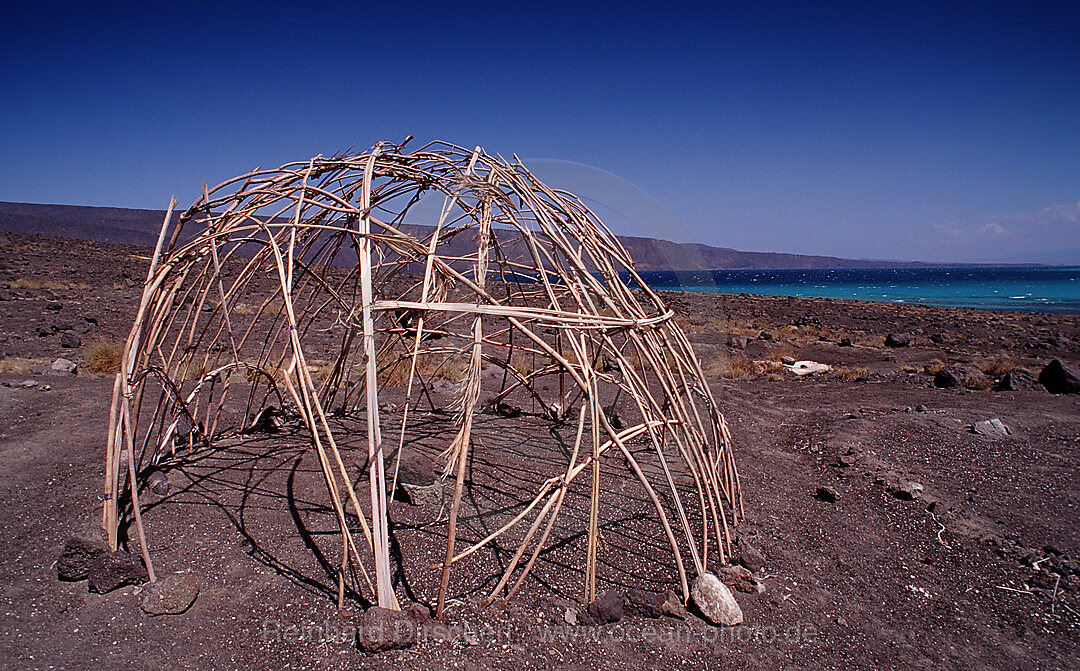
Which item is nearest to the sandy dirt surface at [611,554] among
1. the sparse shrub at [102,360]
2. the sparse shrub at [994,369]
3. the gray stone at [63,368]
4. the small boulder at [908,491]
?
the small boulder at [908,491]

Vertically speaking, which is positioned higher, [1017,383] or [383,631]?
[1017,383]

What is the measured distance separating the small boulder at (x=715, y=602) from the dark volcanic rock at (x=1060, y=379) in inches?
354

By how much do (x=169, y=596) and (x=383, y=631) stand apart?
3.85 feet

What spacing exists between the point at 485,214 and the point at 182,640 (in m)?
2.82

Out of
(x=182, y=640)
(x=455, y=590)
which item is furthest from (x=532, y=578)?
(x=182, y=640)

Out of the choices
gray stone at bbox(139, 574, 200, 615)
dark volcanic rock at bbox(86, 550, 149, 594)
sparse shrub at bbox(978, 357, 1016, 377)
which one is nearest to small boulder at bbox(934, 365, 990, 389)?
sparse shrub at bbox(978, 357, 1016, 377)

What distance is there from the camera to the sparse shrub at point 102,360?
28.1 ft

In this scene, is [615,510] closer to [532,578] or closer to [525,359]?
[532,578]

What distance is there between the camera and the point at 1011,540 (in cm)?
421

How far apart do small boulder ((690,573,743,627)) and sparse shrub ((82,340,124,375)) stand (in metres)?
8.61

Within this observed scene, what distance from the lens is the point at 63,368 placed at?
8453 millimetres

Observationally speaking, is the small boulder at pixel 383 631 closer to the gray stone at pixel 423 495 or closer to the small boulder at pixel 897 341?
the gray stone at pixel 423 495

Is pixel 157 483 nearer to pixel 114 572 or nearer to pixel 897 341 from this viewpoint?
Result: pixel 114 572

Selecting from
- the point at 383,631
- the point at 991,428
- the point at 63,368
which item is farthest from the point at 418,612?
the point at 63,368
